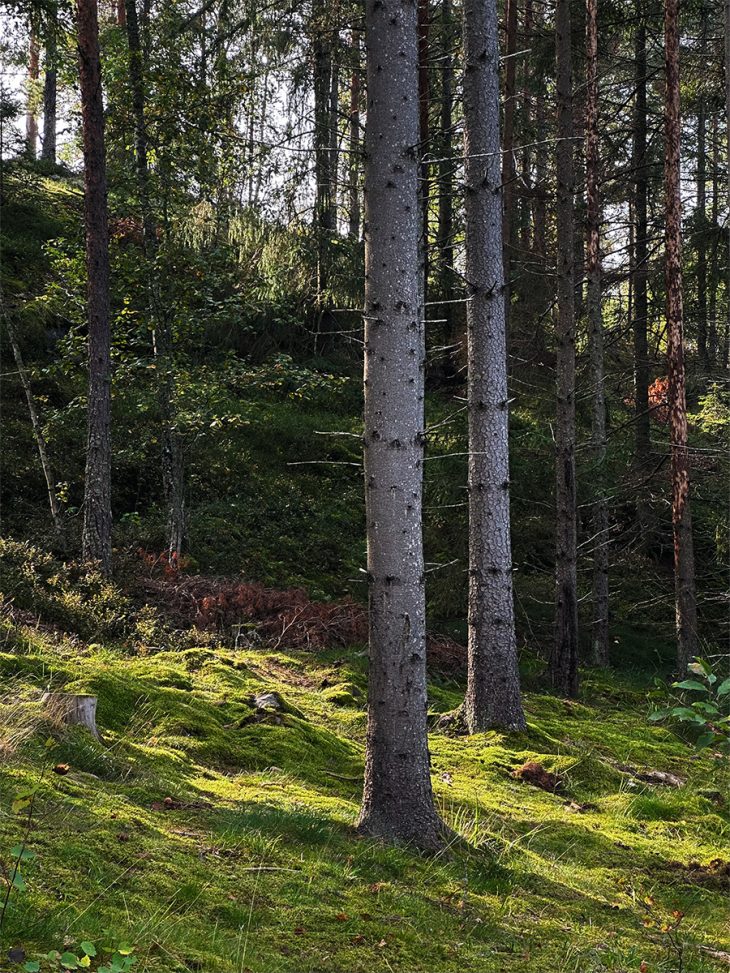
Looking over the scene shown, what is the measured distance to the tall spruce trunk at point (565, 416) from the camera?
35.3 ft

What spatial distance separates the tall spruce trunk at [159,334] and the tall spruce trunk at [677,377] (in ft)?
23.3

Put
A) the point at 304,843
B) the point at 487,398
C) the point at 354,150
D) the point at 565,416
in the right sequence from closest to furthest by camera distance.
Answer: the point at 304,843 < the point at 354,150 < the point at 487,398 < the point at 565,416

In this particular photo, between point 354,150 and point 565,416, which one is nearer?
point 354,150

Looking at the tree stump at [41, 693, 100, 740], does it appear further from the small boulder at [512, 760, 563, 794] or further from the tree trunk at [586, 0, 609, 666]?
the tree trunk at [586, 0, 609, 666]

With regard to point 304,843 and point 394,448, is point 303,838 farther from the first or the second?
point 394,448

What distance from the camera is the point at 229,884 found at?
13.1 ft

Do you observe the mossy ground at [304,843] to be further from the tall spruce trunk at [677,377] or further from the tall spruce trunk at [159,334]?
the tall spruce trunk at [159,334]

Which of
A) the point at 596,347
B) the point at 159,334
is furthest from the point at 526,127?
the point at 159,334

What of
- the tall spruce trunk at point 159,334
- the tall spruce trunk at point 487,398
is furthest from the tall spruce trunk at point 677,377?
the tall spruce trunk at point 159,334

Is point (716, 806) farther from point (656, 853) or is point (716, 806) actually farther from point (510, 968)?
point (510, 968)

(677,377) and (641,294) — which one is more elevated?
(641,294)

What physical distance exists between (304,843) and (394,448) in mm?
2347

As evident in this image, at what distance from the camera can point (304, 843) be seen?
15.7 ft

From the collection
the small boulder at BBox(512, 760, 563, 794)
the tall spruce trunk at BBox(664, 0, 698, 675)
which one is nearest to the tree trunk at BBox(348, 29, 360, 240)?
the tall spruce trunk at BBox(664, 0, 698, 675)
